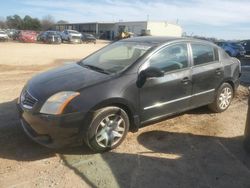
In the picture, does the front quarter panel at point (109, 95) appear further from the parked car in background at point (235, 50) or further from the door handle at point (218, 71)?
the parked car in background at point (235, 50)

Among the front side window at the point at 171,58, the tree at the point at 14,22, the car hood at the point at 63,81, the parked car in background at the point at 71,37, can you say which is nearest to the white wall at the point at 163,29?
the parked car in background at the point at 71,37

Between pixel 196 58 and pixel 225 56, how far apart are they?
39.4 inches

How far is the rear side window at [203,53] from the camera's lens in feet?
16.8

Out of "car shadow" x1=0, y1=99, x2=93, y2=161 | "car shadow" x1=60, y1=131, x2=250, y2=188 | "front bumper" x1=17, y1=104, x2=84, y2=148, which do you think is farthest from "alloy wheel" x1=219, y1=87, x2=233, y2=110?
"front bumper" x1=17, y1=104, x2=84, y2=148

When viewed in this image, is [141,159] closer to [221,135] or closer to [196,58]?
[221,135]

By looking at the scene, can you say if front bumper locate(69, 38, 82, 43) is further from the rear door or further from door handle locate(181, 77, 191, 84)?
door handle locate(181, 77, 191, 84)

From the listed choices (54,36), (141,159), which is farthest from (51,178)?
(54,36)

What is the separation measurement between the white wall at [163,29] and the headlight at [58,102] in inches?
2465

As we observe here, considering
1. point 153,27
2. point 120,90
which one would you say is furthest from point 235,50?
point 153,27

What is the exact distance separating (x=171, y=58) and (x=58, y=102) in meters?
2.07

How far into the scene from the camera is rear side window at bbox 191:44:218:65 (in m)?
5.12

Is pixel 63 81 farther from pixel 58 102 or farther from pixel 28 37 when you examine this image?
pixel 28 37

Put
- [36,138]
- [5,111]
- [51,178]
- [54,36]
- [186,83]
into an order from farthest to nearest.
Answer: [54,36]
[5,111]
[186,83]
[36,138]
[51,178]

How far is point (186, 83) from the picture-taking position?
486 cm
